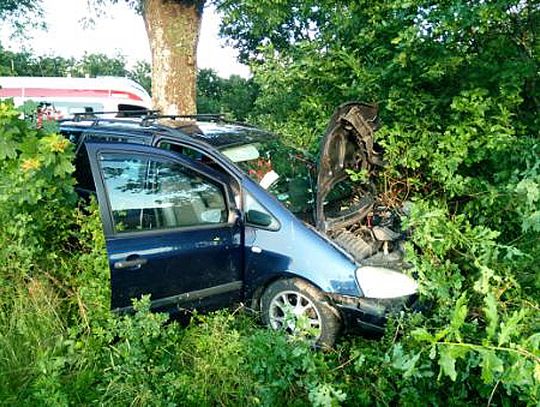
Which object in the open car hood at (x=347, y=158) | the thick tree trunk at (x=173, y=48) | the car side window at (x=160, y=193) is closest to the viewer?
the car side window at (x=160, y=193)

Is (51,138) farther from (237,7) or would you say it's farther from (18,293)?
(237,7)

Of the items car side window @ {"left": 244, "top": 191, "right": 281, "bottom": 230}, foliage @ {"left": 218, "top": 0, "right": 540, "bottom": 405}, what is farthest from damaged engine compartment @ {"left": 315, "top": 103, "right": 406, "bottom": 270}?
car side window @ {"left": 244, "top": 191, "right": 281, "bottom": 230}

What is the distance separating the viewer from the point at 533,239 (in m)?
3.81

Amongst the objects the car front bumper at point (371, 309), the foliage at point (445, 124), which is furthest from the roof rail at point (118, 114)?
the car front bumper at point (371, 309)

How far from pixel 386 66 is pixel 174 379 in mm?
3557

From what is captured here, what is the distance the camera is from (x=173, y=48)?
7.24m

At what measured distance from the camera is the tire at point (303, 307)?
3.79 m

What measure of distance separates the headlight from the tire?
12.9 inches

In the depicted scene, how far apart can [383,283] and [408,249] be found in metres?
0.60

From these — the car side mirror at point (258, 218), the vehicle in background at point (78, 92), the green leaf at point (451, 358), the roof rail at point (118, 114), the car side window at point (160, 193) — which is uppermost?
the vehicle in background at point (78, 92)

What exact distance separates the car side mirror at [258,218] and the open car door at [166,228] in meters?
0.11

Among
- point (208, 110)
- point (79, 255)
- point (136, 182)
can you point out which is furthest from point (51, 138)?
point (208, 110)

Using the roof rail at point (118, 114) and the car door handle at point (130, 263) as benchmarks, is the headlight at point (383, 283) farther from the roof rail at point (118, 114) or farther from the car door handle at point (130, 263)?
the roof rail at point (118, 114)

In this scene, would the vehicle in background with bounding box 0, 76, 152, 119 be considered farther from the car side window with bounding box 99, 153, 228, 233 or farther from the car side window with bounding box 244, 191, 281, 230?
the car side window with bounding box 244, 191, 281, 230
